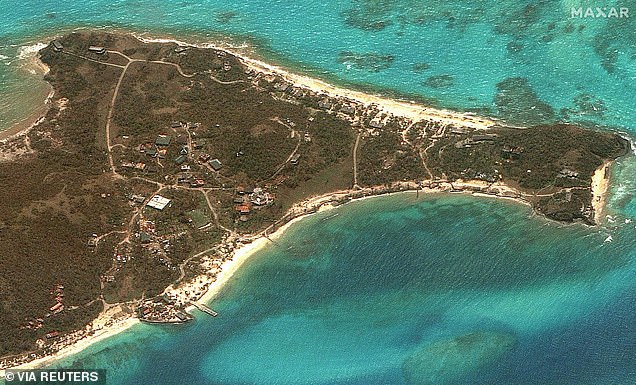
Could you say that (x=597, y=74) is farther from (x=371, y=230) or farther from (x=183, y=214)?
(x=183, y=214)

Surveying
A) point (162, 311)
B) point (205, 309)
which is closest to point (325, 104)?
point (205, 309)

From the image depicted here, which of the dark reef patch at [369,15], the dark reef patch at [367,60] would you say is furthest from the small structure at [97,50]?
the dark reef patch at [369,15]

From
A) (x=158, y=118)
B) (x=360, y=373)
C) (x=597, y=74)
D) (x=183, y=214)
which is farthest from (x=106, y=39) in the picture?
(x=597, y=74)

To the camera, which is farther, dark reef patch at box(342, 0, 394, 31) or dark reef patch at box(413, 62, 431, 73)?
dark reef patch at box(342, 0, 394, 31)

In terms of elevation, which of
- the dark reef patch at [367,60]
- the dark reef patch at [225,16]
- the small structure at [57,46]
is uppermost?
the dark reef patch at [225,16]

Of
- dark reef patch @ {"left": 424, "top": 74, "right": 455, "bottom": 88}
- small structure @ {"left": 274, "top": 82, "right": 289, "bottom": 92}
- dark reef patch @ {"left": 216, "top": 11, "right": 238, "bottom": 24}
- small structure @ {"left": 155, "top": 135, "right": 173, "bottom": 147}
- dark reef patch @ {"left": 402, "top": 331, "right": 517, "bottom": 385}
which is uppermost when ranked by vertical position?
dark reef patch @ {"left": 216, "top": 11, "right": 238, "bottom": 24}

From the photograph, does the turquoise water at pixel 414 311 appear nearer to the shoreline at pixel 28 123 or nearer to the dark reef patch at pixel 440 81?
the dark reef patch at pixel 440 81

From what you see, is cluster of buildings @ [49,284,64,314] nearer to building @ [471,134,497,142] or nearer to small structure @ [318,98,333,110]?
small structure @ [318,98,333,110]

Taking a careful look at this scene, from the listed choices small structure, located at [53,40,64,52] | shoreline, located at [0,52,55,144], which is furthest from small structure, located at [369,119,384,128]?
small structure, located at [53,40,64,52]
